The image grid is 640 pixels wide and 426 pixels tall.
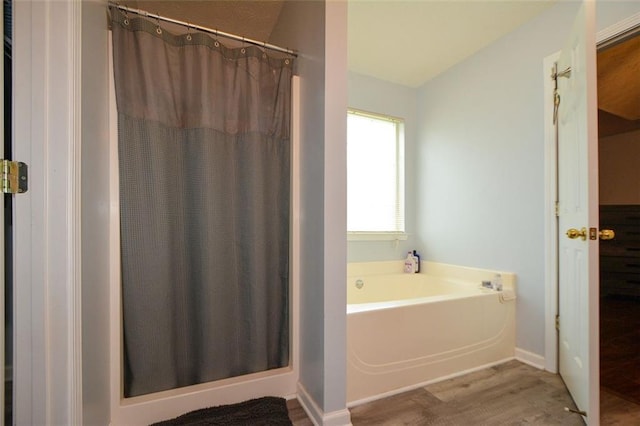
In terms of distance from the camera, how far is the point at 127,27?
1.31 m

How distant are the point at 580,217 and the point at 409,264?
150 cm

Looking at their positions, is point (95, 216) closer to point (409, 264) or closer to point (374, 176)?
point (374, 176)

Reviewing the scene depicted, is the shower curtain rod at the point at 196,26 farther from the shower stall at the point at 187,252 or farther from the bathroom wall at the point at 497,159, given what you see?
the bathroom wall at the point at 497,159

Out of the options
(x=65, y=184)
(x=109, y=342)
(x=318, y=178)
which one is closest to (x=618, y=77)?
(x=318, y=178)

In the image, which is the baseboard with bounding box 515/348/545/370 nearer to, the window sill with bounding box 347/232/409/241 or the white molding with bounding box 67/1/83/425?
the window sill with bounding box 347/232/409/241

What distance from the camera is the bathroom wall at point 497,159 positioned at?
6.32ft

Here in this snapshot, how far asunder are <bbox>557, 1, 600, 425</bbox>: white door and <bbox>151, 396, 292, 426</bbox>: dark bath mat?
1359 mm

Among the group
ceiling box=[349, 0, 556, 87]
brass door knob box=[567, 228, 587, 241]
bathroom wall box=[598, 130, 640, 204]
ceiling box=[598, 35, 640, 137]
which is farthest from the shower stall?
bathroom wall box=[598, 130, 640, 204]

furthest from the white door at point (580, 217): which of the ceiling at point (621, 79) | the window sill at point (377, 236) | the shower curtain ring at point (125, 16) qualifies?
the shower curtain ring at point (125, 16)

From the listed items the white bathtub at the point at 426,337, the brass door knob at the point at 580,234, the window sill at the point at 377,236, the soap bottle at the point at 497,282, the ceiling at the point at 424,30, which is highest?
the ceiling at the point at 424,30

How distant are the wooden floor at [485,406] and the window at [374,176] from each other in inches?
50.8

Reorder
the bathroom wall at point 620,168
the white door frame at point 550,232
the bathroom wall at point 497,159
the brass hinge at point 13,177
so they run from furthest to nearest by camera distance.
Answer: the bathroom wall at point 620,168
the bathroom wall at point 497,159
the white door frame at point 550,232
the brass hinge at point 13,177

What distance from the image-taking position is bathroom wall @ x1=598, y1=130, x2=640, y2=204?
4094mm

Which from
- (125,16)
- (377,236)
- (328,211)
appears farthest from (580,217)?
(125,16)
